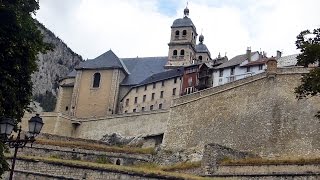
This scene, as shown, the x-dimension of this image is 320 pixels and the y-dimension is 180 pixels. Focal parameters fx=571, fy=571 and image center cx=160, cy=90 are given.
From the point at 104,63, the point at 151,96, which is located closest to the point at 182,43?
the point at 104,63

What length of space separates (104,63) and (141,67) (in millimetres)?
6264

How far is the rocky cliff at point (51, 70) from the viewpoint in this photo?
10844 cm

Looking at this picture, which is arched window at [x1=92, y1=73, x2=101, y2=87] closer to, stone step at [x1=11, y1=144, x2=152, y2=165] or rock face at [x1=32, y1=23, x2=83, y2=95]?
rock face at [x1=32, y1=23, x2=83, y2=95]

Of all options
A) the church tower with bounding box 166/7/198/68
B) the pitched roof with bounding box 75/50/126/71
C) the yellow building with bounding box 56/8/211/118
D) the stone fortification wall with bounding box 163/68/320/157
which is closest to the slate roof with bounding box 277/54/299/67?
the yellow building with bounding box 56/8/211/118

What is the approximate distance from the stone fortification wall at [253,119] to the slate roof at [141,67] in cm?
2527

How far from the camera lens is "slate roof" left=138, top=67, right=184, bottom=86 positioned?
73.9 metres

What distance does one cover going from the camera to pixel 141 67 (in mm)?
85188

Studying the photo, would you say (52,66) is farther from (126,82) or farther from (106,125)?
(106,125)

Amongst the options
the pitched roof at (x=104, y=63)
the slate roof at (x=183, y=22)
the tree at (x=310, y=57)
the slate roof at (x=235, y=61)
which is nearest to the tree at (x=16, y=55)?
the tree at (x=310, y=57)

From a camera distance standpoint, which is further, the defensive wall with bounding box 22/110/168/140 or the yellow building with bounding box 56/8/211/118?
the yellow building with bounding box 56/8/211/118

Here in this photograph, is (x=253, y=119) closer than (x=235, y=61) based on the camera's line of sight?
Yes

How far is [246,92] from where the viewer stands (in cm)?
5012

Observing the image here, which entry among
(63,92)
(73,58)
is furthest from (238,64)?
(73,58)

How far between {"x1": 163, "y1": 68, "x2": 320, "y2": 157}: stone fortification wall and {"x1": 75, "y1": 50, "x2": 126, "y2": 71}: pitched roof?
2665cm
